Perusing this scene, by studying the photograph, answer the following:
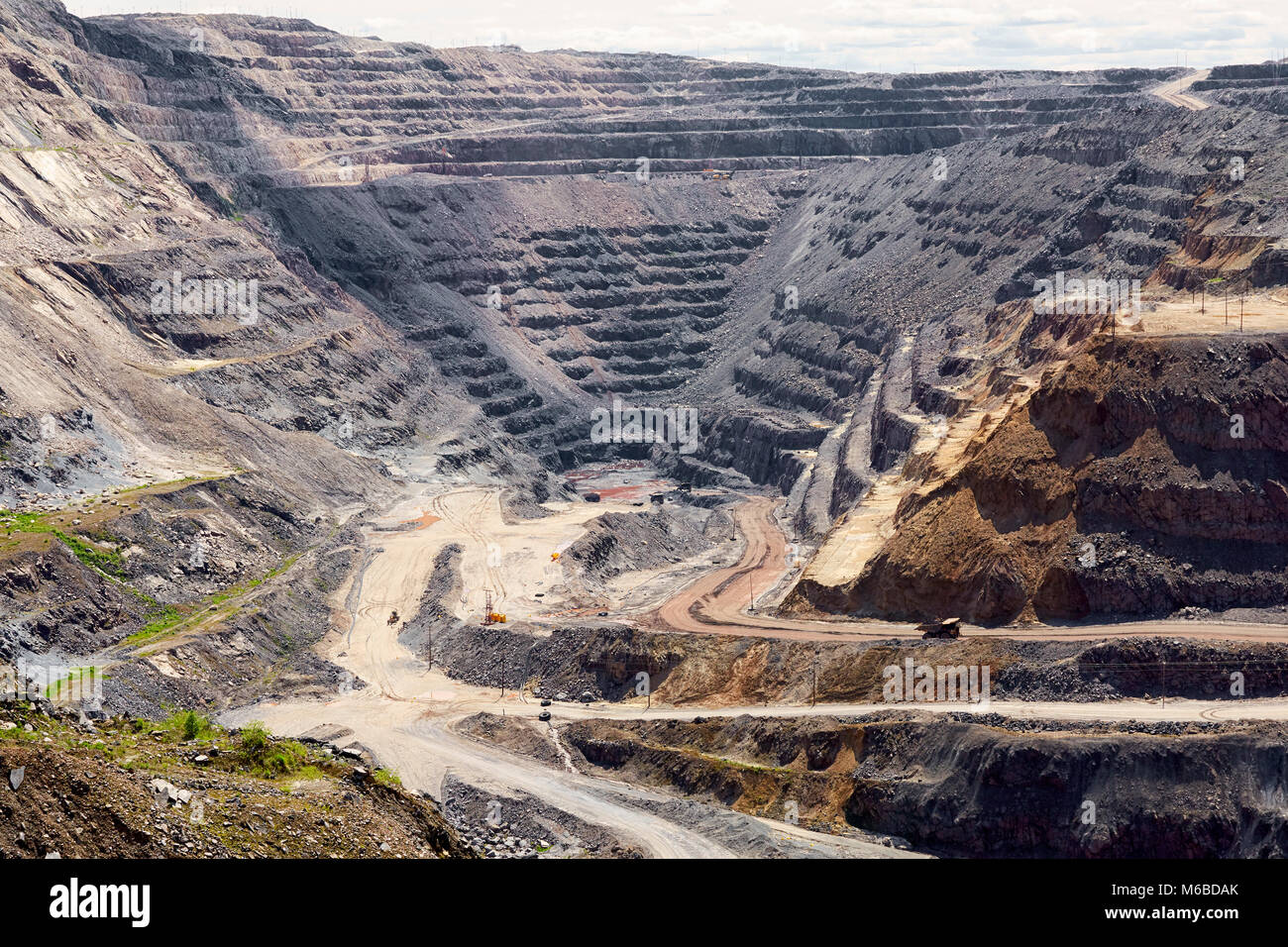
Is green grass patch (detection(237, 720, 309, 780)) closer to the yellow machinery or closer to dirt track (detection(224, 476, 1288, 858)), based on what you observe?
dirt track (detection(224, 476, 1288, 858))

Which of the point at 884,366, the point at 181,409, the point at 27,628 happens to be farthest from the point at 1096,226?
the point at 27,628

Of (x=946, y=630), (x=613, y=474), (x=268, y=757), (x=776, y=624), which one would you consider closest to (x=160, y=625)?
(x=776, y=624)

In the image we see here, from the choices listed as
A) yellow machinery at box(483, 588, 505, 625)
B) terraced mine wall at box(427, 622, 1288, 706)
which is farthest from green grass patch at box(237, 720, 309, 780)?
yellow machinery at box(483, 588, 505, 625)

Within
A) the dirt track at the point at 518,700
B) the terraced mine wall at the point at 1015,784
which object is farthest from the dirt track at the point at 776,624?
the terraced mine wall at the point at 1015,784

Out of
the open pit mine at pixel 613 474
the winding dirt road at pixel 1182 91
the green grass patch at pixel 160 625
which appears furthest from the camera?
the winding dirt road at pixel 1182 91

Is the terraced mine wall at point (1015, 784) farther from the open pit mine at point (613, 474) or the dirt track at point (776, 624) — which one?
the dirt track at point (776, 624)

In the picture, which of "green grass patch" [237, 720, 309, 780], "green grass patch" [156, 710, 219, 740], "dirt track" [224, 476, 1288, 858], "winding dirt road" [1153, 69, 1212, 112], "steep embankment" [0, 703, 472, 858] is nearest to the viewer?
"steep embankment" [0, 703, 472, 858]

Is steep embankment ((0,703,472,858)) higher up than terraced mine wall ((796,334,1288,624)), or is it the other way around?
terraced mine wall ((796,334,1288,624))

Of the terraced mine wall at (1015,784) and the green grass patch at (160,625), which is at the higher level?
the green grass patch at (160,625)

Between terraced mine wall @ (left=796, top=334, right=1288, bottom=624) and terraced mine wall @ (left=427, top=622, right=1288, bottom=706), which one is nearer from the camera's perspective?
terraced mine wall @ (left=427, top=622, right=1288, bottom=706)
